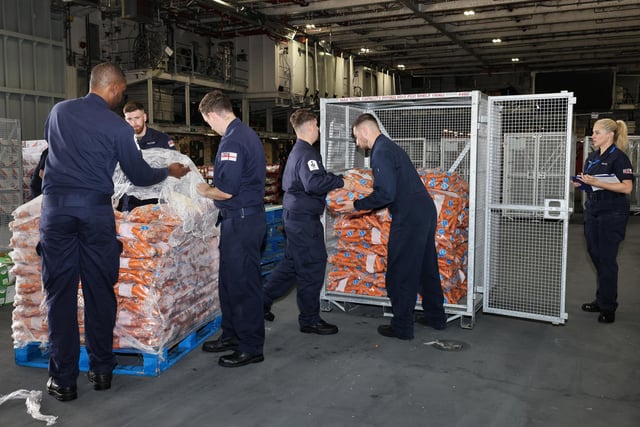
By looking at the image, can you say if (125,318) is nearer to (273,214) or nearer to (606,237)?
(273,214)

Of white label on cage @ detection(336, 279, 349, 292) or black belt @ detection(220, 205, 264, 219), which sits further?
white label on cage @ detection(336, 279, 349, 292)

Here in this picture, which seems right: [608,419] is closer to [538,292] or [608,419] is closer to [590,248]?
[590,248]

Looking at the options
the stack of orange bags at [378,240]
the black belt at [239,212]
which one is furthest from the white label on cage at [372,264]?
the black belt at [239,212]

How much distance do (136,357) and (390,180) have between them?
8.42 feet

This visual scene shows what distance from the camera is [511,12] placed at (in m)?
13.7

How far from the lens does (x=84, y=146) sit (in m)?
3.61

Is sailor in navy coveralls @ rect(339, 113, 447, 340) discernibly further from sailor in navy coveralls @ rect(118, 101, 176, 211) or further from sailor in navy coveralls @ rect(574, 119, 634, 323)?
sailor in navy coveralls @ rect(118, 101, 176, 211)

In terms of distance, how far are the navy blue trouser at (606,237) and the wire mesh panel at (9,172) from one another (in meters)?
7.79

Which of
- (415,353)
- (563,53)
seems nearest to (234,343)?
(415,353)

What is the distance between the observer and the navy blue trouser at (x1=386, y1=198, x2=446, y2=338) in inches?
189

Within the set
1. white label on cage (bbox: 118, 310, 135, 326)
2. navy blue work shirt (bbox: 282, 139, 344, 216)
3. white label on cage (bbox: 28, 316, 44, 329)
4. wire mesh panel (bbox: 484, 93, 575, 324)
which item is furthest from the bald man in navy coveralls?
wire mesh panel (bbox: 484, 93, 575, 324)

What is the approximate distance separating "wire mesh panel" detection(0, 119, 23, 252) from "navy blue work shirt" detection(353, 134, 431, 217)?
19.9 ft

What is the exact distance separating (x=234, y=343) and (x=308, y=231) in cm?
116

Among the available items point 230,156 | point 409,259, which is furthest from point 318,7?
point 230,156
